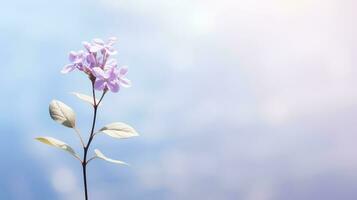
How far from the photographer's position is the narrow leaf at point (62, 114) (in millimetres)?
2107

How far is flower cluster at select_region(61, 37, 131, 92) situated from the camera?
2.07 m

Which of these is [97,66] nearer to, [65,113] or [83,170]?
[65,113]

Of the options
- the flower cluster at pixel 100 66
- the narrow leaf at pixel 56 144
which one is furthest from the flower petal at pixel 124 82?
the narrow leaf at pixel 56 144

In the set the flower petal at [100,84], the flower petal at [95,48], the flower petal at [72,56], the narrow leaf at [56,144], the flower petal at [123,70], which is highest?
the flower petal at [95,48]

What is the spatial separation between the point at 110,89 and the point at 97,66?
138 millimetres

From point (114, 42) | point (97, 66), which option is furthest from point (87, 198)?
point (114, 42)

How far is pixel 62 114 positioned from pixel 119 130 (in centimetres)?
27

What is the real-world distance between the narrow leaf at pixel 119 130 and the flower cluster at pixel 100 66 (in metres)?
0.18

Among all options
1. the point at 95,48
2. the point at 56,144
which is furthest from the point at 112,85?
the point at 56,144

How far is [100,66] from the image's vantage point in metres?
2.13

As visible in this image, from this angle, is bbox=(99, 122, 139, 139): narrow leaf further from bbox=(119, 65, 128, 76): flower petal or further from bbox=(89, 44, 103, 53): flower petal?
bbox=(89, 44, 103, 53): flower petal

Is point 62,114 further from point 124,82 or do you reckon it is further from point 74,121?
point 124,82

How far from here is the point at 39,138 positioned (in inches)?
78.4

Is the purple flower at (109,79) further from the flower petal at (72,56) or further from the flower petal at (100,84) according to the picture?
the flower petal at (72,56)
